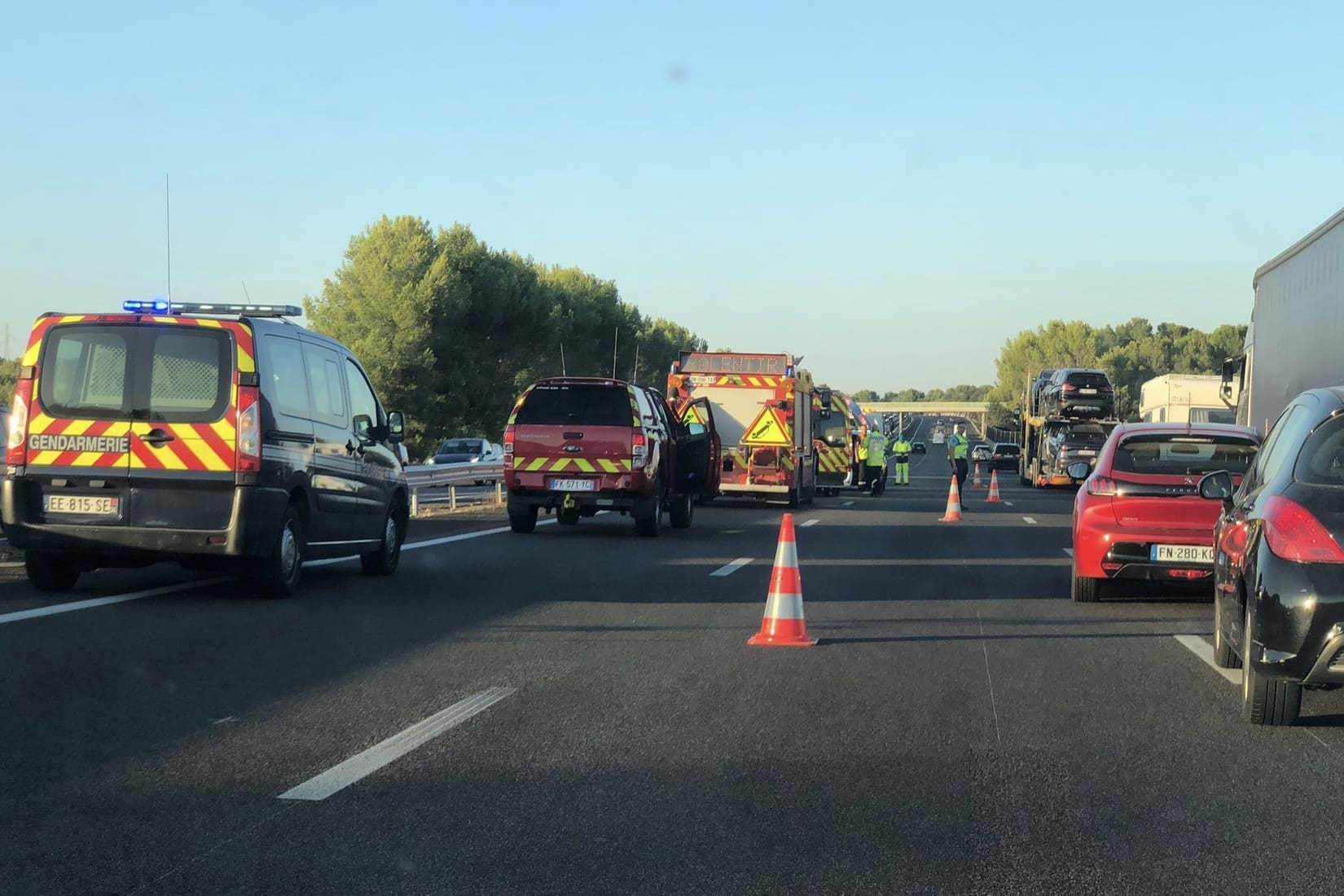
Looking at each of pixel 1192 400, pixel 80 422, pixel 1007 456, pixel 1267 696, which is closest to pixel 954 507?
pixel 80 422

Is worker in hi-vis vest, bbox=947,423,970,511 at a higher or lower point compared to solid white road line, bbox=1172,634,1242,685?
higher

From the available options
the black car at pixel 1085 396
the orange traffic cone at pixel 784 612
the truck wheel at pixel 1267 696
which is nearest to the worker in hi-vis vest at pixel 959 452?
the black car at pixel 1085 396

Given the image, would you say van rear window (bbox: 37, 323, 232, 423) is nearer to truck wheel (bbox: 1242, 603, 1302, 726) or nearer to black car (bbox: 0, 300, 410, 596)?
black car (bbox: 0, 300, 410, 596)

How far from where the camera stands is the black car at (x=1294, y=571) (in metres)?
6.55

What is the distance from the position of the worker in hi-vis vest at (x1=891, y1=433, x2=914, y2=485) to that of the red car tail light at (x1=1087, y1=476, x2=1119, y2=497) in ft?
95.1

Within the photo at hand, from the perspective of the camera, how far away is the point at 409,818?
528 cm

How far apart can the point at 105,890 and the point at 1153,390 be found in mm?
46049

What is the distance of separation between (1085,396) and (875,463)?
33.9 ft

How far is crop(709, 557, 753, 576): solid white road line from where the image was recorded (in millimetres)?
14703

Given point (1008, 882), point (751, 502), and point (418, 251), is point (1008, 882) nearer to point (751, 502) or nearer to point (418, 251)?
point (751, 502)

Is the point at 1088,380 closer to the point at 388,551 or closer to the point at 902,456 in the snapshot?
the point at 902,456

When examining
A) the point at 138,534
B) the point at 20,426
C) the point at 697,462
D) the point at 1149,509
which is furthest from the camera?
the point at 697,462

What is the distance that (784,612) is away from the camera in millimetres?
9797

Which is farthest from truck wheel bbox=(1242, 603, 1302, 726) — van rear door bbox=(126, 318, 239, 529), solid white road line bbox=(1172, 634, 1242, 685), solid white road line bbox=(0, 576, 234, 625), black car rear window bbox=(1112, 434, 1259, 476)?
solid white road line bbox=(0, 576, 234, 625)
